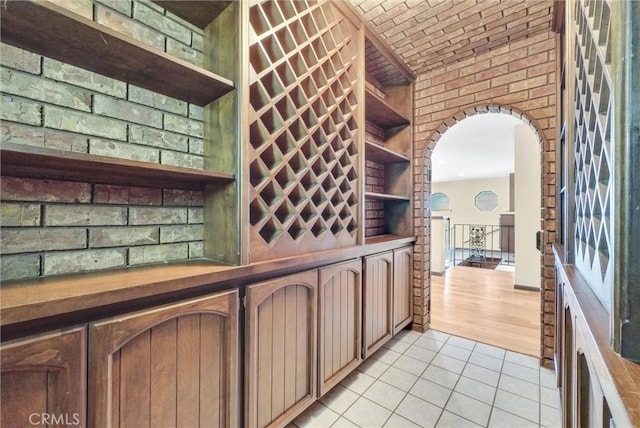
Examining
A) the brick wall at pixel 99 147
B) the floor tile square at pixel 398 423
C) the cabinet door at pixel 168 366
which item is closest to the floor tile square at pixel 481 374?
the floor tile square at pixel 398 423

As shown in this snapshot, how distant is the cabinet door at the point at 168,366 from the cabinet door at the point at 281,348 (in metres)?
0.10

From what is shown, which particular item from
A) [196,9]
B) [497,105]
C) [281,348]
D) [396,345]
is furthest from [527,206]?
[196,9]

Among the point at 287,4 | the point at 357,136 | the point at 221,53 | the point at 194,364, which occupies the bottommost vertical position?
the point at 194,364

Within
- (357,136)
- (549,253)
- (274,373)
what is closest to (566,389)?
(549,253)

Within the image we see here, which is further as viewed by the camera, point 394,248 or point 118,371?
point 394,248

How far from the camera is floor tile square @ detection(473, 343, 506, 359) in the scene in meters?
2.29

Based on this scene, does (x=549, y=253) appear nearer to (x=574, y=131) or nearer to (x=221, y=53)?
(x=574, y=131)

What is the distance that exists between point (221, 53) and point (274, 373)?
64.9 inches

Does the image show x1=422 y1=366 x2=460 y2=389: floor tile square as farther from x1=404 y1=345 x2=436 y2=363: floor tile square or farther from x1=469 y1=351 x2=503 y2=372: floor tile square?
x1=469 y1=351 x2=503 y2=372: floor tile square

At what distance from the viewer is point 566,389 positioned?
1.24 meters

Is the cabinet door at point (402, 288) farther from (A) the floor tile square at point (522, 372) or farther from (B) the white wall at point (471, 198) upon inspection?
(B) the white wall at point (471, 198)

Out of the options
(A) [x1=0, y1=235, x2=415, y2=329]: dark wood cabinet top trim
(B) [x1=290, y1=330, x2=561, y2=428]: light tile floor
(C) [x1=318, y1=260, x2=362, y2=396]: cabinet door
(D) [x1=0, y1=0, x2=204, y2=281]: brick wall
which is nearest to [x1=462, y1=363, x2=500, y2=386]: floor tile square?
(B) [x1=290, y1=330, x2=561, y2=428]: light tile floor

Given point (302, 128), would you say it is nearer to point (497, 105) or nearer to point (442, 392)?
point (497, 105)

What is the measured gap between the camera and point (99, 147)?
3.62 feet
